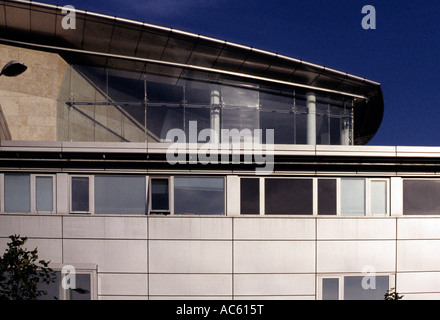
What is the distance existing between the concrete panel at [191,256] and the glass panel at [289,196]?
1.93 metres

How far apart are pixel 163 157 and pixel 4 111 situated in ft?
24.8

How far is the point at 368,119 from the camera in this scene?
64.7 ft

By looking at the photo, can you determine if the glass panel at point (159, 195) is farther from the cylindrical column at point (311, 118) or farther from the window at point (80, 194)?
the cylindrical column at point (311, 118)

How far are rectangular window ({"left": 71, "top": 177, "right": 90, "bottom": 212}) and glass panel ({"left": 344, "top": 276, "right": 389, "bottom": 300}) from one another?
8814 millimetres

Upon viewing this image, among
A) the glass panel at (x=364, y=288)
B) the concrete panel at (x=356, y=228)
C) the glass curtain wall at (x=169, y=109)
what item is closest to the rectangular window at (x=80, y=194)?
the glass curtain wall at (x=169, y=109)

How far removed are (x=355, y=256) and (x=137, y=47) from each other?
453 inches

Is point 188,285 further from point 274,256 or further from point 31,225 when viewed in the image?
point 31,225

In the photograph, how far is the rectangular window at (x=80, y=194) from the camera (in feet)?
36.9

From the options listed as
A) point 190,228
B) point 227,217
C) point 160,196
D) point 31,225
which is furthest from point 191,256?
point 31,225


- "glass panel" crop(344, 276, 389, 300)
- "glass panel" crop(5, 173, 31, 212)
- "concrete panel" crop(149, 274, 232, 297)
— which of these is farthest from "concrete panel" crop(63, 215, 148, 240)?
"glass panel" crop(344, 276, 389, 300)

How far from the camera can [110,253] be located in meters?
11.2

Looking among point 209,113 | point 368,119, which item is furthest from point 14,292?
point 368,119
